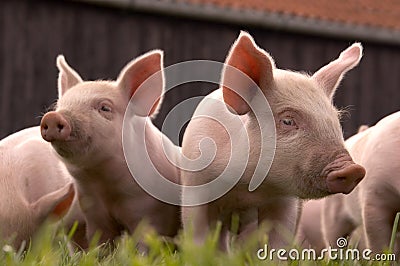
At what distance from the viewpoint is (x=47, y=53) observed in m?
11.7

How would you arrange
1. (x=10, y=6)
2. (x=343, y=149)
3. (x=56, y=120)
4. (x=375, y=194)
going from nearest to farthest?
1. (x=343, y=149)
2. (x=56, y=120)
3. (x=375, y=194)
4. (x=10, y=6)

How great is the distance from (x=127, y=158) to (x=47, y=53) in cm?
739

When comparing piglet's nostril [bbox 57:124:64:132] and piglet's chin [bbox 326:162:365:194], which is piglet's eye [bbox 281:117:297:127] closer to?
piglet's chin [bbox 326:162:365:194]

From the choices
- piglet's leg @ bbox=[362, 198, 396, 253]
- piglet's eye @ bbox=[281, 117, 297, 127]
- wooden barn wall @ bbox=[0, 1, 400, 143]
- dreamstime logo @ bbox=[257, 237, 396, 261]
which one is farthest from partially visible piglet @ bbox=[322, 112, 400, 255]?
wooden barn wall @ bbox=[0, 1, 400, 143]

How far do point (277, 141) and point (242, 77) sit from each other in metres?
0.34

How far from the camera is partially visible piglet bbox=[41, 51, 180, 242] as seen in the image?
4.36 meters

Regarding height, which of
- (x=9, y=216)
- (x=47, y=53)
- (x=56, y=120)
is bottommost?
(x=47, y=53)

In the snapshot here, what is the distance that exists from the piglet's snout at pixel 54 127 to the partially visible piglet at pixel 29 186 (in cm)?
46

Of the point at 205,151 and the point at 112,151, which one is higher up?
the point at 205,151

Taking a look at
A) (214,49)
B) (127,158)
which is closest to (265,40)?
(214,49)

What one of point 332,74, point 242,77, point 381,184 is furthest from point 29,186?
point 381,184

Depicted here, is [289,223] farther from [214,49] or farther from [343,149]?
[214,49]

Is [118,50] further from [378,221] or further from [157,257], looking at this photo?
[157,257]

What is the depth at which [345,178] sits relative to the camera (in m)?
3.59
